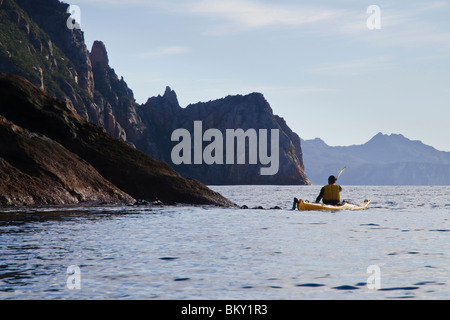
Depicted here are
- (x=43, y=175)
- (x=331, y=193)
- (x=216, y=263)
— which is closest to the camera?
(x=216, y=263)

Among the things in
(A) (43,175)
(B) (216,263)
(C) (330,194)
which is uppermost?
(A) (43,175)

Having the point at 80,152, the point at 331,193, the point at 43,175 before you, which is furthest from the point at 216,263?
the point at 80,152

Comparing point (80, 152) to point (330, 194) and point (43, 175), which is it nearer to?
point (43, 175)

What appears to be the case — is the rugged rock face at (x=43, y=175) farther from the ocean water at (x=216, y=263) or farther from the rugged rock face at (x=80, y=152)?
the ocean water at (x=216, y=263)

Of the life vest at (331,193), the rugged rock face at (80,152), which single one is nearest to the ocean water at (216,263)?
the life vest at (331,193)

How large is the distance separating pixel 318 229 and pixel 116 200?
22.6m

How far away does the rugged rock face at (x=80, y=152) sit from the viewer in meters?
43.6

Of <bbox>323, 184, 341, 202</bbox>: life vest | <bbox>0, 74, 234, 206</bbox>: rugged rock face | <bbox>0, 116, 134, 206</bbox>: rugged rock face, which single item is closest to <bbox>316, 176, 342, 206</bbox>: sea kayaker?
<bbox>323, 184, 341, 202</bbox>: life vest

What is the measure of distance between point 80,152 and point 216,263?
37391 millimetres

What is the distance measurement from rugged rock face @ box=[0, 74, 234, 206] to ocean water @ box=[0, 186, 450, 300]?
60.6 ft

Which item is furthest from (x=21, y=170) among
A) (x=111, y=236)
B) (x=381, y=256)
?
(x=381, y=256)

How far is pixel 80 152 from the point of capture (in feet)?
165

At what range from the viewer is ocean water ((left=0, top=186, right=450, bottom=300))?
11406 mm

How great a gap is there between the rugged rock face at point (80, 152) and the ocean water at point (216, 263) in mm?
18482
